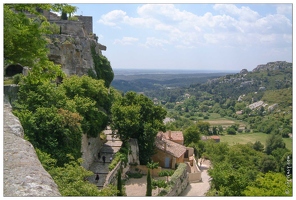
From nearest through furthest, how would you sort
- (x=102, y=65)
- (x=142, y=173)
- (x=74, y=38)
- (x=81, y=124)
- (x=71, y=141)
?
(x=71, y=141), (x=81, y=124), (x=142, y=173), (x=74, y=38), (x=102, y=65)

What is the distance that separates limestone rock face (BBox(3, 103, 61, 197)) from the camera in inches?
245

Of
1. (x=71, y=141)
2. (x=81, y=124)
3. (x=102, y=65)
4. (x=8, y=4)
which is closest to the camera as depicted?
(x=8, y=4)

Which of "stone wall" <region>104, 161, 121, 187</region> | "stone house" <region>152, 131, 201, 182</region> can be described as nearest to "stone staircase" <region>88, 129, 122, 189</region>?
"stone wall" <region>104, 161, 121, 187</region>

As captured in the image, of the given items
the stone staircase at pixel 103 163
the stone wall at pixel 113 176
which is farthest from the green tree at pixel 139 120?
the stone wall at pixel 113 176

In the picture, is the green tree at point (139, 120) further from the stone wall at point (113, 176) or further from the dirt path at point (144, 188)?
the stone wall at point (113, 176)

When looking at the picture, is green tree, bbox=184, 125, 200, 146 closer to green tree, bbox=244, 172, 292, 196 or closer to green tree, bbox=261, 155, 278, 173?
green tree, bbox=261, 155, 278, 173

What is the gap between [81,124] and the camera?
910 inches

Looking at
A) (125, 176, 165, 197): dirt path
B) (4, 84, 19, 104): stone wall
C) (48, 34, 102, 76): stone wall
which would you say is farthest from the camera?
(48, 34, 102, 76): stone wall

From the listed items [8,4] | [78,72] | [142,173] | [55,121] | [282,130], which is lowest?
[282,130]

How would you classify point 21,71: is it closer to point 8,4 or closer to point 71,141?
point 71,141

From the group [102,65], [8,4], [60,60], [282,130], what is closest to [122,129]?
[60,60]

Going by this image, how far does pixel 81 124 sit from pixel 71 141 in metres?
3.10

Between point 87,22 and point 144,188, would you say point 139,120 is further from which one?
point 87,22

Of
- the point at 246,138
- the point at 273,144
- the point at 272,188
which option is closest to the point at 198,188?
the point at 272,188
